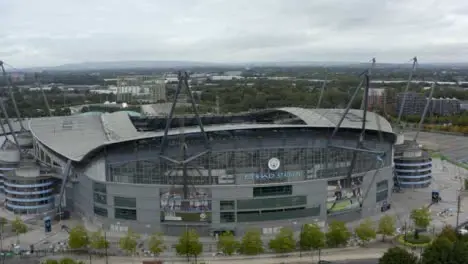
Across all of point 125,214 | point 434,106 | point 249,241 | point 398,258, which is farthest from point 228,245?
point 434,106

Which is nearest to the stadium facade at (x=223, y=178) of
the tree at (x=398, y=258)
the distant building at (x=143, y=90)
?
the tree at (x=398, y=258)

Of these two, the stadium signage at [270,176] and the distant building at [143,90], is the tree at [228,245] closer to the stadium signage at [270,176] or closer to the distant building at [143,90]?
the stadium signage at [270,176]

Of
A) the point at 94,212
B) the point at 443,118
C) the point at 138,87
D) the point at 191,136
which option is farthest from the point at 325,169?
the point at 138,87

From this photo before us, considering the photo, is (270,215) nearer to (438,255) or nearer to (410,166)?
(438,255)

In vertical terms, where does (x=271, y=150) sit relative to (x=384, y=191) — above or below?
above

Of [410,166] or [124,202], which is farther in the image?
[410,166]

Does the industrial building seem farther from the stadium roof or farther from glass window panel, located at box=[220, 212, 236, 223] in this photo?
glass window panel, located at box=[220, 212, 236, 223]

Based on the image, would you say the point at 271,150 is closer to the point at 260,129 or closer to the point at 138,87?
the point at 260,129
